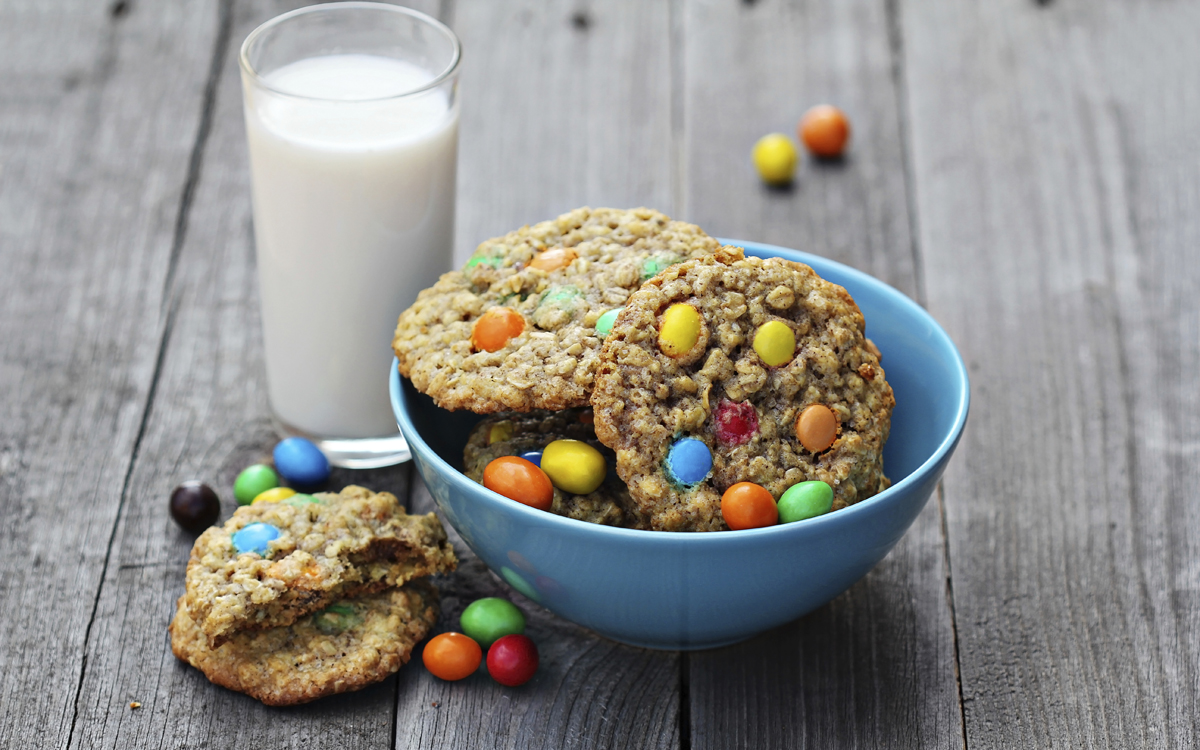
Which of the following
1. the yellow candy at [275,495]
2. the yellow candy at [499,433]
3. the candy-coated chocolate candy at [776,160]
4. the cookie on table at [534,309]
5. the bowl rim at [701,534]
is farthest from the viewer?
the candy-coated chocolate candy at [776,160]

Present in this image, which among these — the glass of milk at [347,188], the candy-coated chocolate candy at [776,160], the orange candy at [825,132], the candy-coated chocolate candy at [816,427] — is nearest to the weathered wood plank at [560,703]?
the candy-coated chocolate candy at [816,427]

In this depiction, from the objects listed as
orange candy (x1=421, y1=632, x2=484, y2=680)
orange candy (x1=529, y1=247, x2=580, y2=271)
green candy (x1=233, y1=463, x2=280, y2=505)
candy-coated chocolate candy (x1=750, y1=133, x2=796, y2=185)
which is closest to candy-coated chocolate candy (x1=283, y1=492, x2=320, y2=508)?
green candy (x1=233, y1=463, x2=280, y2=505)

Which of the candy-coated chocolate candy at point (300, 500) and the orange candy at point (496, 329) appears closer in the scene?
the orange candy at point (496, 329)

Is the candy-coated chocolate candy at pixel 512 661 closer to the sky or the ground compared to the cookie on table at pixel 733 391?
closer to the ground

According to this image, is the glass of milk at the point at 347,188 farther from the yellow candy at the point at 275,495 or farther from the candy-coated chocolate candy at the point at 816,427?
the candy-coated chocolate candy at the point at 816,427

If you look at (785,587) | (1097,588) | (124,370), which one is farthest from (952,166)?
(124,370)

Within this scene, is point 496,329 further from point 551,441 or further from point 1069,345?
point 1069,345

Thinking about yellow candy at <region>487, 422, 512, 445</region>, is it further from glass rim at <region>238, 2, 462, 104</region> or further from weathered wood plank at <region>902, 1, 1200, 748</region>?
weathered wood plank at <region>902, 1, 1200, 748</region>
